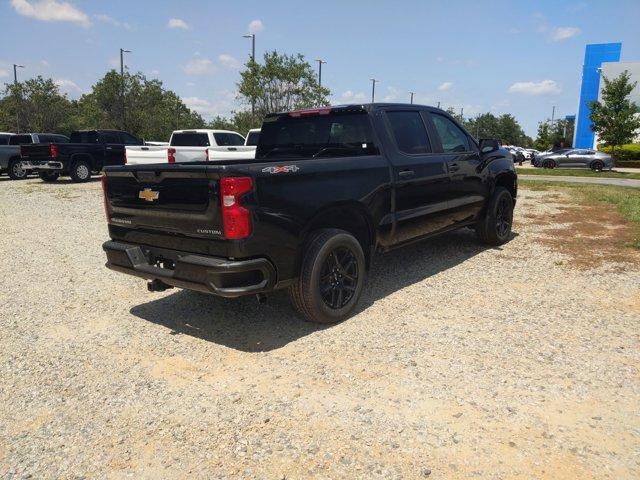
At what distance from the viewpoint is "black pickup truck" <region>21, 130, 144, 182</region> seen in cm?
1681

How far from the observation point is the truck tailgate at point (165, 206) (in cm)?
356

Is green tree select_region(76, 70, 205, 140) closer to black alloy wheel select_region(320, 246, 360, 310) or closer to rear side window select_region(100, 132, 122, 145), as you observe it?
rear side window select_region(100, 132, 122, 145)

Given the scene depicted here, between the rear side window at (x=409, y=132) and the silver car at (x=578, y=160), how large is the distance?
2793 centimetres

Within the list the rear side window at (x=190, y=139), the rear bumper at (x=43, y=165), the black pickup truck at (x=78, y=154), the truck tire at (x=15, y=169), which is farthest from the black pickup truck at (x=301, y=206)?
the truck tire at (x=15, y=169)

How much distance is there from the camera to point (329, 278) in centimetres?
427

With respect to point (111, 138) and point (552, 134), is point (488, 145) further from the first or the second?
point (552, 134)

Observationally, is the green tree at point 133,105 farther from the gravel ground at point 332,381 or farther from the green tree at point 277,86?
the gravel ground at point 332,381

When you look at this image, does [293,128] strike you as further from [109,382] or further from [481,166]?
[109,382]

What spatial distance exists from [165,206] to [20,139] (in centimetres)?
1921

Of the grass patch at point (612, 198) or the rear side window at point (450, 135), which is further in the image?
the grass patch at point (612, 198)

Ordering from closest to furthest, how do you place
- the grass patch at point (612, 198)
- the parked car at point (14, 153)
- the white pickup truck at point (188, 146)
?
1. the grass patch at point (612, 198)
2. the white pickup truck at point (188, 146)
3. the parked car at point (14, 153)

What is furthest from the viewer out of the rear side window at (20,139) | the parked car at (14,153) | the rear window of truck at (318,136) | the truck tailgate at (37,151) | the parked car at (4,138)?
the rear side window at (20,139)

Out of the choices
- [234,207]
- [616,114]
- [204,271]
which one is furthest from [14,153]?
[616,114]

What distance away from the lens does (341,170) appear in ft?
14.0
